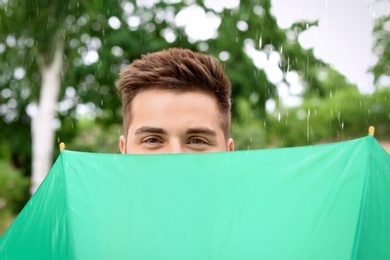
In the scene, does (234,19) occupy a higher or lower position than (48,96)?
higher

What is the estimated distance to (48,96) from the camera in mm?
16484

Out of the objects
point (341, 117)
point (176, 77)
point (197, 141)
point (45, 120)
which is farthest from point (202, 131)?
point (341, 117)

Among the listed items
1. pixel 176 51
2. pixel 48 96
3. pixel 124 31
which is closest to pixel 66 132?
pixel 48 96

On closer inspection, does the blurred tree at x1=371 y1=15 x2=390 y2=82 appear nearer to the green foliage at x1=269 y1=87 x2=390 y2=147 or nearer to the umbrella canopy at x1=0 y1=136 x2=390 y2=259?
the umbrella canopy at x1=0 y1=136 x2=390 y2=259

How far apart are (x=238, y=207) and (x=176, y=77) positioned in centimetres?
186

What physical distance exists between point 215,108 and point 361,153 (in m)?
1.66

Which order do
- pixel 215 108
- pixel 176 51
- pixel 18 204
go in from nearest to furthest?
pixel 215 108
pixel 176 51
pixel 18 204

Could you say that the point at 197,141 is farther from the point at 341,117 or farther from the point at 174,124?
the point at 341,117

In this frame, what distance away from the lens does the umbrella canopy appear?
8.09 feet

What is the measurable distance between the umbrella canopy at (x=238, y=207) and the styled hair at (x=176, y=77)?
1457mm

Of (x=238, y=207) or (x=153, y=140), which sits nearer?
(x=238, y=207)

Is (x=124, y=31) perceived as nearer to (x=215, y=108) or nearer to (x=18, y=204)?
(x=18, y=204)

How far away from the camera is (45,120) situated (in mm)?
16234

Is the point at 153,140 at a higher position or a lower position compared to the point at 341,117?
lower
